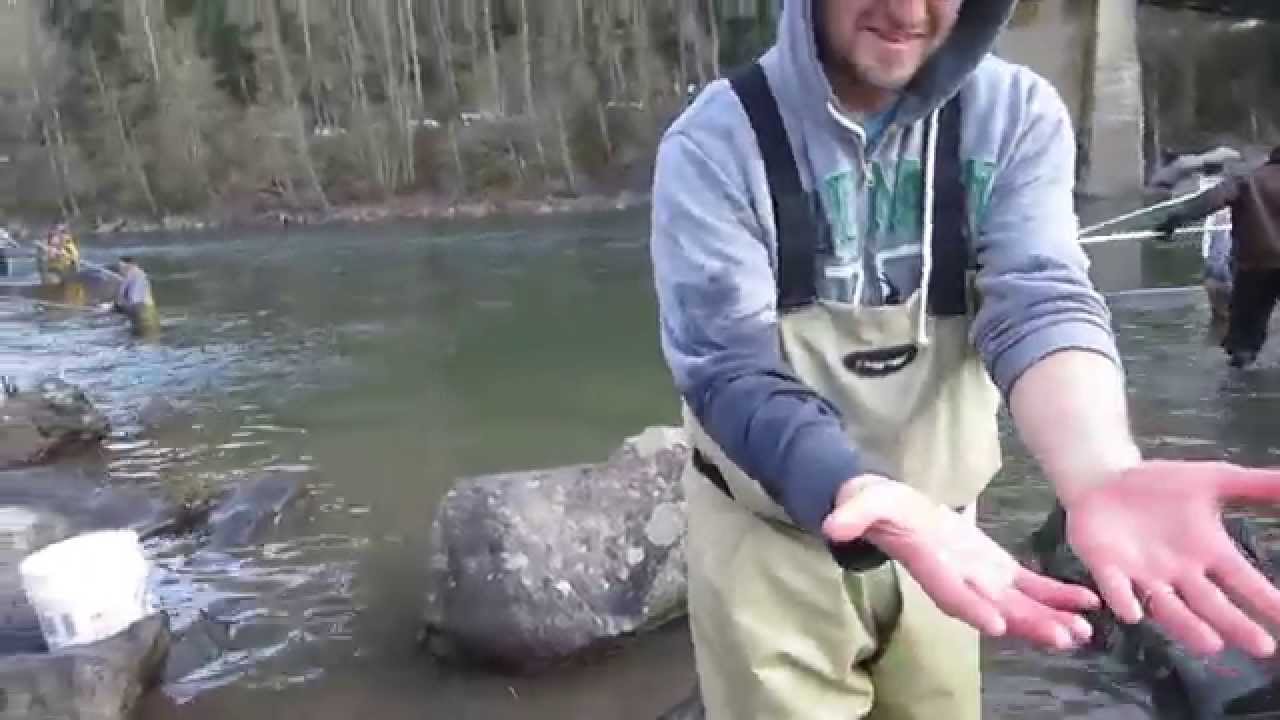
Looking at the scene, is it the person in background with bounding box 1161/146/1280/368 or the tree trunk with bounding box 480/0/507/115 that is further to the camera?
the tree trunk with bounding box 480/0/507/115

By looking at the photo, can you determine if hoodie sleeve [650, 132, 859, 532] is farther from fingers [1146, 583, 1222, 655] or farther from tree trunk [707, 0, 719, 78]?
tree trunk [707, 0, 719, 78]

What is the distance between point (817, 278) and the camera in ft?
6.40

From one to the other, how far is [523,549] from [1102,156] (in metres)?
21.5

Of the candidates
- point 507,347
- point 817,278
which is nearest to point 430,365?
point 507,347

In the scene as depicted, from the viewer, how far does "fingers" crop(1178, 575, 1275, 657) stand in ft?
4.64

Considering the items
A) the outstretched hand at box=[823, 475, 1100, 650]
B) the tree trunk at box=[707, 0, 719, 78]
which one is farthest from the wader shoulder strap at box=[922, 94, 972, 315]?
the tree trunk at box=[707, 0, 719, 78]

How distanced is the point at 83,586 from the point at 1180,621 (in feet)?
14.0

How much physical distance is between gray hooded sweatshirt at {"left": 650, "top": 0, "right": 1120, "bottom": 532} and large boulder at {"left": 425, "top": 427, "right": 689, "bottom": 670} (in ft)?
10.6

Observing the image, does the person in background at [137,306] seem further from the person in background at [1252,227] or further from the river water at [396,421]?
the person in background at [1252,227]

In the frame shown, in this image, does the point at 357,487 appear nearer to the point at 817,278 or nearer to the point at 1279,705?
the point at 1279,705

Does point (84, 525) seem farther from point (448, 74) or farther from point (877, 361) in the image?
point (448, 74)

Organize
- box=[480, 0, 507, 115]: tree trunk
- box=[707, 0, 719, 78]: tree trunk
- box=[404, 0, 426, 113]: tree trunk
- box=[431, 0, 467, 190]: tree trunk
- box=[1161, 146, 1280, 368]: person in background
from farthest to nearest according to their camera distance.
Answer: box=[404, 0, 426, 113]: tree trunk < box=[480, 0, 507, 115]: tree trunk < box=[707, 0, 719, 78]: tree trunk < box=[431, 0, 467, 190]: tree trunk < box=[1161, 146, 1280, 368]: person in background

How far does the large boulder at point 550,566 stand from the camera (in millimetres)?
5066

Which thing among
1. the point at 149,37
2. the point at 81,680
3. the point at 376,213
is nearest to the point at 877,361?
the point at 81,680
